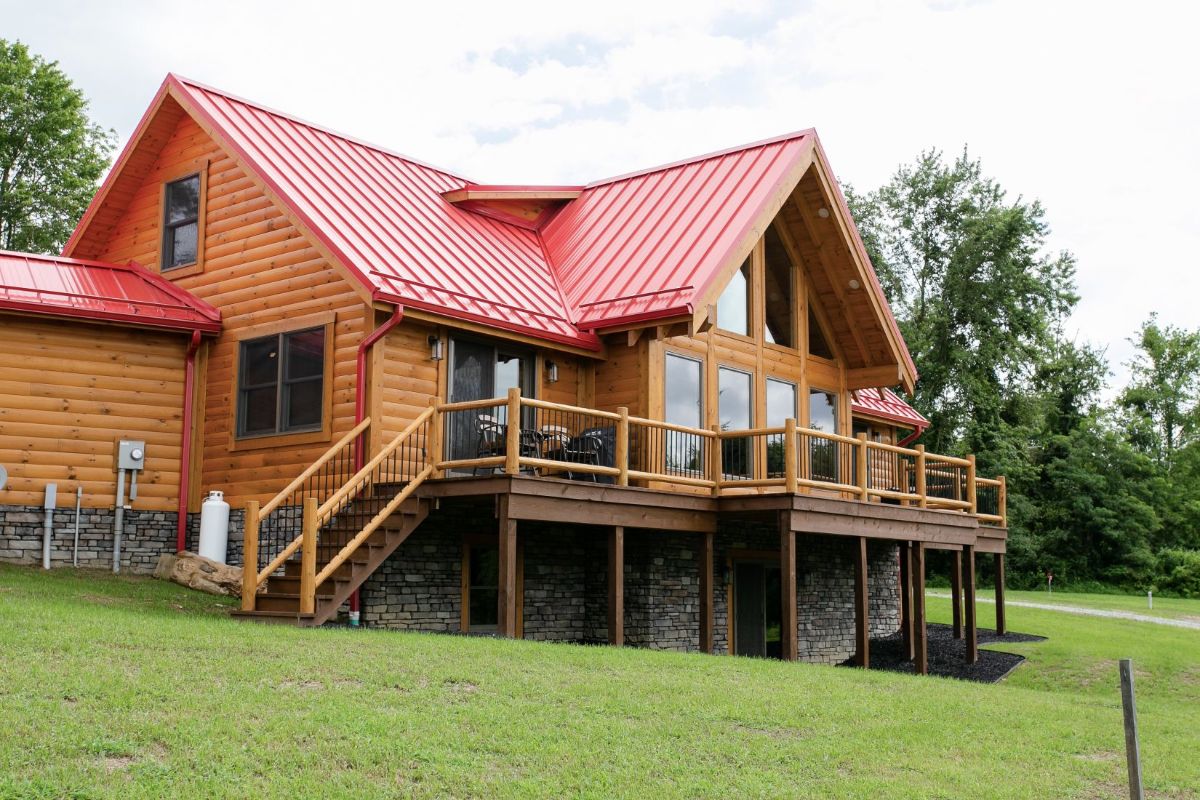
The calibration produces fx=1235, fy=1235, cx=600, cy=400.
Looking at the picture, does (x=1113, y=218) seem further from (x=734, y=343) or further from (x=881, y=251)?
(x=734, y=343)

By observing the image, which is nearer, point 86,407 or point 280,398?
point 280,398

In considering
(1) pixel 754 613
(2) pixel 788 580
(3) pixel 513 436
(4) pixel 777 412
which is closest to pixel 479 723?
(3) pixel 513 436

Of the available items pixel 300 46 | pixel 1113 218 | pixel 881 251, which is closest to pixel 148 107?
pixel 300 46

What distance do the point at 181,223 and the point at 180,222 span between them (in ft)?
0.10

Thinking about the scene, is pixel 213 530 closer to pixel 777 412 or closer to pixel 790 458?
pixel 790 458

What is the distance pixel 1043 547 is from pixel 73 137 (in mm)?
33702

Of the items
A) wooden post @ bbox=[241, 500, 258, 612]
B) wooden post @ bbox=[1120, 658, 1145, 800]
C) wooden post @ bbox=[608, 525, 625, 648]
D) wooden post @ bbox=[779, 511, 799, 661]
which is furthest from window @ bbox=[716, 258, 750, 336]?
wooden post @ bbox=[1120, 658, 1145, 800]

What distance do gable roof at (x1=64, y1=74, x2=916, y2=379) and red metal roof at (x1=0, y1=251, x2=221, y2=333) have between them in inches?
78.8

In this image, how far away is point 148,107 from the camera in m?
19.3

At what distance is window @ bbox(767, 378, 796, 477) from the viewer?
65.1 feet

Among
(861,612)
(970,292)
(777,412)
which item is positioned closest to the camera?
(861,612)

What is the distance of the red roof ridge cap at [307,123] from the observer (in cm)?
1900

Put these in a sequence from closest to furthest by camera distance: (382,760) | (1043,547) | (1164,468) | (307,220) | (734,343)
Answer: (382,760), (307,220), (734,343), (1043,547), (1164,468)

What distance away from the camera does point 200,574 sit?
643 inches
